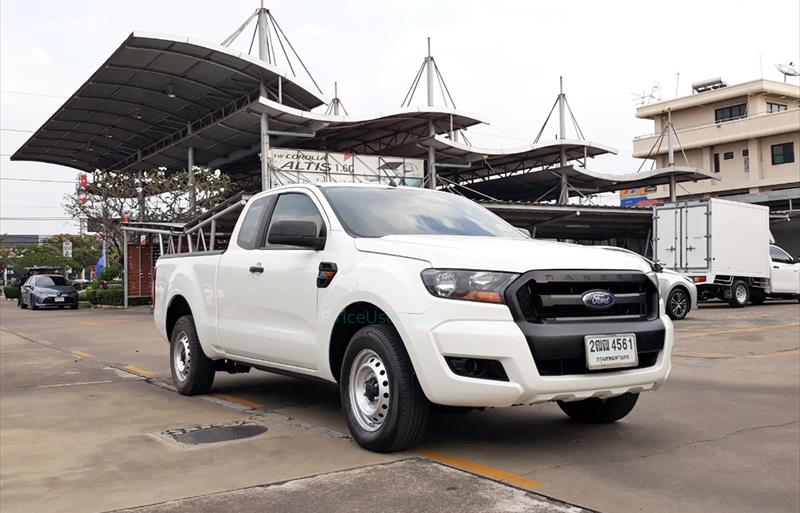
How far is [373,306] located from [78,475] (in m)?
2.07

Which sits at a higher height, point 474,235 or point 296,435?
point 474,235

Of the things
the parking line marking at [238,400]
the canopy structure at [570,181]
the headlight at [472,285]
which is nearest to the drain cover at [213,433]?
the parking line marking at [238,400]

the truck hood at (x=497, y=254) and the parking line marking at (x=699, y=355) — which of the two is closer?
the truck hood at (x=497, y=254)

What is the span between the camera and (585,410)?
582cm

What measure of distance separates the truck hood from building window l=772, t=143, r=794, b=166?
57898 mm

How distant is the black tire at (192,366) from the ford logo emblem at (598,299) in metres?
3.97

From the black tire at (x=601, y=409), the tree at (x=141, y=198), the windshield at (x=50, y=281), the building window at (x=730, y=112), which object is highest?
the building window at (x=730, y=112)

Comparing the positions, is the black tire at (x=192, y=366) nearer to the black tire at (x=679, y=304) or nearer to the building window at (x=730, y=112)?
the black tire at (x=679, y=304)

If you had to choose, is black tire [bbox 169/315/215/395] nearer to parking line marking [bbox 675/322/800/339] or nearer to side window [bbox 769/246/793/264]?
parking line marking [bbox 675/322/800/339]

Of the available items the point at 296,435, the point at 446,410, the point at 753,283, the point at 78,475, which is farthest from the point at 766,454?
the point at 753,283

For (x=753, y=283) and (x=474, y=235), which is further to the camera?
(x=753, y=283)

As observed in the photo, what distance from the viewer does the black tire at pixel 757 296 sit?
2278 cm

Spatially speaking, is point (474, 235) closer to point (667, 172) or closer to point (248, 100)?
point (248, 100)

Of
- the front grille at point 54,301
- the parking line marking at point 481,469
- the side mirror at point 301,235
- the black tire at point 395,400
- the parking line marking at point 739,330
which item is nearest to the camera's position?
the parking line marking at point 481,469
